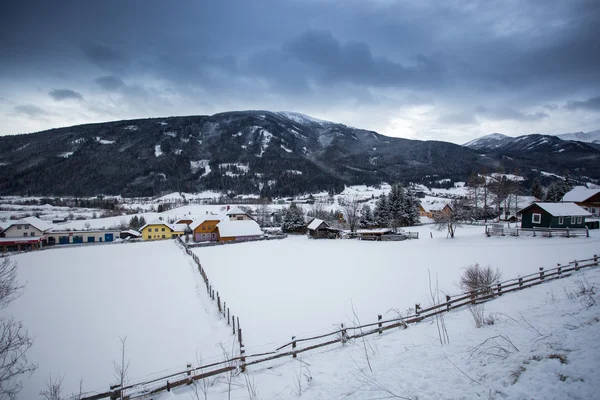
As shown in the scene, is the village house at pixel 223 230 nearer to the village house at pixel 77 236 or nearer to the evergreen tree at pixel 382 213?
the village house at pixel 77 236

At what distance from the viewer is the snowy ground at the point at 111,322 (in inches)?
412

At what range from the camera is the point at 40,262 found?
34188 mm

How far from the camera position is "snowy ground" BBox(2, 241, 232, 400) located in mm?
10461

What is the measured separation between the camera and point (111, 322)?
14727 millimetres

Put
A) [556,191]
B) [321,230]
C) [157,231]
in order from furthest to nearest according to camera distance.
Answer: [157,231] → [556,191] → [321,230]

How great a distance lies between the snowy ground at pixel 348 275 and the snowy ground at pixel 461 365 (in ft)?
13.3

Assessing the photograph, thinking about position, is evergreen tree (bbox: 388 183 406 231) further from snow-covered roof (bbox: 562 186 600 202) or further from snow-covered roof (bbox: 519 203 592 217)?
snow-covered roof (bbox: 562 186 600 202)

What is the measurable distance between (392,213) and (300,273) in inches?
1563

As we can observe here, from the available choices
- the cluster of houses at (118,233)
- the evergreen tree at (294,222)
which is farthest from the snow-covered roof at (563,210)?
the cluster of houses at (118,233)

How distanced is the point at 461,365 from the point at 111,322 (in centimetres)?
1685

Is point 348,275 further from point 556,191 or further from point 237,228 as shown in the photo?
point 556,191

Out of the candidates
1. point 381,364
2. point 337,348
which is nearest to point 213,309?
point 337,348

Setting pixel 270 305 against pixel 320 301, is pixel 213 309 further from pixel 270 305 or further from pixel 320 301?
pixel 320 301

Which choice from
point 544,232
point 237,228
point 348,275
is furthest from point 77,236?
point 544,232
